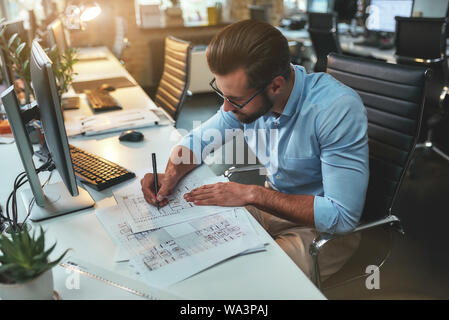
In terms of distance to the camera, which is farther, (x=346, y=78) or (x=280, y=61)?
(x=346, y=78)

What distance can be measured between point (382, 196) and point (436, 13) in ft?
11.8

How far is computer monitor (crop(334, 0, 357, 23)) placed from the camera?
4449 millimetres

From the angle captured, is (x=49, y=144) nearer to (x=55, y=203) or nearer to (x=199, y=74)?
(x=55, y=203)

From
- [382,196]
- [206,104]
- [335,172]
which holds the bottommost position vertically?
[206,104]

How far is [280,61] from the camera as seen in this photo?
1.15m

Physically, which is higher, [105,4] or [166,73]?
[105,4]

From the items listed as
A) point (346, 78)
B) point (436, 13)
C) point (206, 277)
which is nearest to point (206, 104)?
point (436, 13)

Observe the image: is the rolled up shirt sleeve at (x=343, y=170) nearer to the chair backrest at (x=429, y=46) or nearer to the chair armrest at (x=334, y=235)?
the chair armrest at (x=334, y=235)

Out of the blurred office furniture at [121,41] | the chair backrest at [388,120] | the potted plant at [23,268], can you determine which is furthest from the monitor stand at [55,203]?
the blurred office furniture at [121,41]

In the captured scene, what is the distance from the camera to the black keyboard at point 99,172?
1.28 m

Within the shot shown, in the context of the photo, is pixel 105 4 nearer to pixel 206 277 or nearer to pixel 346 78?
pixel 346 78

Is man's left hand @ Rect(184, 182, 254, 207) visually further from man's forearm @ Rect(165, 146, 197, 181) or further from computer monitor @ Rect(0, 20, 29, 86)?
computer monitor @ Rect(0, 20, 29, 86)

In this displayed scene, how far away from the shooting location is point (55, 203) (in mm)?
1163

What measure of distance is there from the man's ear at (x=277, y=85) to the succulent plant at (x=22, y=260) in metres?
0.76
